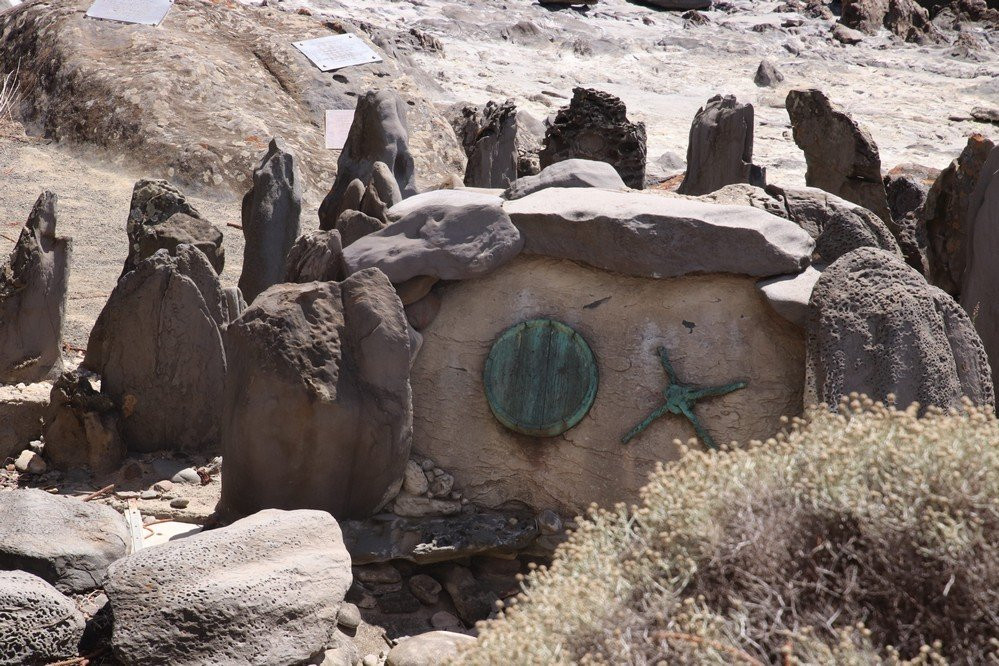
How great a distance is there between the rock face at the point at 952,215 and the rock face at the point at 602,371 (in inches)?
104

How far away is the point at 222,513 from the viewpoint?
396 cm

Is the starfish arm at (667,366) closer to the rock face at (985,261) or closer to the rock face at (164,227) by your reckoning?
the rock face at (985,261)

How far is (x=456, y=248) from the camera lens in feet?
13.0

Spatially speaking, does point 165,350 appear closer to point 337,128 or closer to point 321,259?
point 321,259

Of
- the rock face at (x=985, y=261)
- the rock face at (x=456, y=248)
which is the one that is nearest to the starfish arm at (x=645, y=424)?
the rock face at (x=456, y=248)

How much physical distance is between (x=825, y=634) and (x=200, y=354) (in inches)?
131

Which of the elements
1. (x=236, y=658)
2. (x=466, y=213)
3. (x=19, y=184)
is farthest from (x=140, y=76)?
(x=236, y=658)

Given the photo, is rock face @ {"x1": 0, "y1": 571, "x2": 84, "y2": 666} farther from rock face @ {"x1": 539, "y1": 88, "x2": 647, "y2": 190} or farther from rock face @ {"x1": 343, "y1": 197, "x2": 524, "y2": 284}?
rock face @ {"x1": 539, "y1": 88, "x2": 647, "y2": 190}

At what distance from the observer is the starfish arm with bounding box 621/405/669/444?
3.85 metres

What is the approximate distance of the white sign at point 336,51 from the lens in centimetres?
1102

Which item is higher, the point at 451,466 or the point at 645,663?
the point at 645,663

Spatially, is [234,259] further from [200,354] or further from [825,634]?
[825,634]

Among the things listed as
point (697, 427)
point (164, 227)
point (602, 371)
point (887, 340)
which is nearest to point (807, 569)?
point (887, 340)

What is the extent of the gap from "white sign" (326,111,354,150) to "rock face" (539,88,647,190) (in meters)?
2.22
